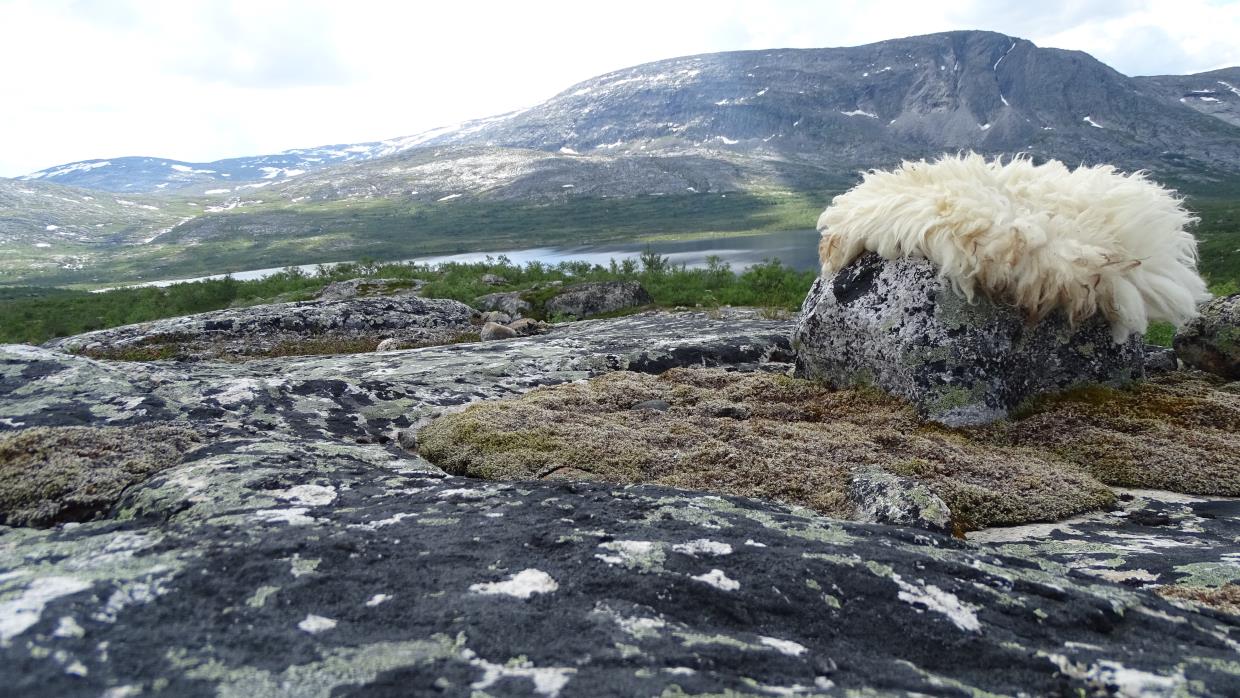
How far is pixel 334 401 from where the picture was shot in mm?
5562

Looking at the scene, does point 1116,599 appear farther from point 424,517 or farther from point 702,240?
point 702,240

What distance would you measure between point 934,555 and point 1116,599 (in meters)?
0.57

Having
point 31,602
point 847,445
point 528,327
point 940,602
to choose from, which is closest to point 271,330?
point 528,327

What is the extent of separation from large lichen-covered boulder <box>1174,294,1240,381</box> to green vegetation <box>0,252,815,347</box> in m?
16.2

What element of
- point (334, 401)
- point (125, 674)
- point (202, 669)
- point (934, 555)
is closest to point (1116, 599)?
point (934, 555)

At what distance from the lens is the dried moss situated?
4016 mm

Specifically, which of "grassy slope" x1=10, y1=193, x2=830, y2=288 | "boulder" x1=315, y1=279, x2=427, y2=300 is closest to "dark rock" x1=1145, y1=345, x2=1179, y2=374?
"boulder" x1=315, y1=279, x2=427, y2=300

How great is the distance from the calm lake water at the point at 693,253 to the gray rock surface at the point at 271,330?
39.0 meters

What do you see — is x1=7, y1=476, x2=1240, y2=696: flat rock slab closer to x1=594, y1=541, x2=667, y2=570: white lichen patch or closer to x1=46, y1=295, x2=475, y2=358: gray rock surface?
x1=594, y1=541, x2=667, y2=570: white lichen patch

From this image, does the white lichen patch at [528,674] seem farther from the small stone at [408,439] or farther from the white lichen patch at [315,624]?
the small stone at [408,439]

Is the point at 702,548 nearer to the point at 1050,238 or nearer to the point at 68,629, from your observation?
the point at 68,629

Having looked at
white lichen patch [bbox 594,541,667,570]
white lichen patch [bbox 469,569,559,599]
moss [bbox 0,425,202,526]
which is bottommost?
white lichen patch [bbox 594,541,667,570]

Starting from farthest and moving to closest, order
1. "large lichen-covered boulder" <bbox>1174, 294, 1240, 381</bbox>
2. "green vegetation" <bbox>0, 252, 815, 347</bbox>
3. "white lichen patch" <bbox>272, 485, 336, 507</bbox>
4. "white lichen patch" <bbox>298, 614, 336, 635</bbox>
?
"green vegetation" <bbox>0, 252, 815, 347</bbox> < "large lichen-covered boulder" <bbox>1174, 294, 1240, 381</bbox> < "white lichen patch" <bbox>272, 485, 336, 507</bbox> < "white lichen patch" <bbox>298, 614, 336, 635</bbox>

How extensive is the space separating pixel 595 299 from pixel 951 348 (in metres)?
18.8
